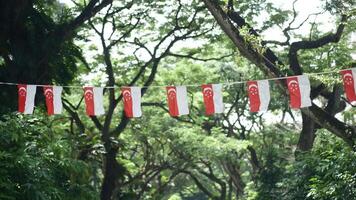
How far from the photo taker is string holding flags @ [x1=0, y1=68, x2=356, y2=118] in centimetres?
785

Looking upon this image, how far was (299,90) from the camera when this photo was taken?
791 centimetres

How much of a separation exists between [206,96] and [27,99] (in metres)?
3.09

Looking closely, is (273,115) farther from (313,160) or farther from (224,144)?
(313,160)

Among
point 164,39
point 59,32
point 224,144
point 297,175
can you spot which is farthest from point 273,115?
point 59,32

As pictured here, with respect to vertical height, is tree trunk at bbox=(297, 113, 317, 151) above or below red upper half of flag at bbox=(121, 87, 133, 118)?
below

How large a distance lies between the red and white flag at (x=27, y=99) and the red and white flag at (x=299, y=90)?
14.3 feet

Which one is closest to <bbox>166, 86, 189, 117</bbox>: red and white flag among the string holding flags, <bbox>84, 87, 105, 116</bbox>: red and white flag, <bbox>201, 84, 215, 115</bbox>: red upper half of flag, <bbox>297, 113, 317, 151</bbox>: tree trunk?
the string holding flags

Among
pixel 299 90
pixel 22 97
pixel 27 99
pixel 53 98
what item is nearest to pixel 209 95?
pixel 299 90

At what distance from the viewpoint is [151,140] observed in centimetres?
1750

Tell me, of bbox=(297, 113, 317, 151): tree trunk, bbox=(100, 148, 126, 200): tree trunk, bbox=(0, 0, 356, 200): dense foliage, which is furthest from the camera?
bbox=(100, 148, 126, 200): tree trunk

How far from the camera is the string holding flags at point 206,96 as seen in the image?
785cm

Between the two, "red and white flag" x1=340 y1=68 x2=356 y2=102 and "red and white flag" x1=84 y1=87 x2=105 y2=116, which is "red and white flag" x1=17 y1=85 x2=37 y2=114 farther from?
"red and white flag" x1=340 y1=68 x2=356 y2=102

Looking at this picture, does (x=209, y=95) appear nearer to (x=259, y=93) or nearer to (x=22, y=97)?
(x=259, y=93)

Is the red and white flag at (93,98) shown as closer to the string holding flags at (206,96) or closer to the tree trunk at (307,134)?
the string holding flags at (206,96)
